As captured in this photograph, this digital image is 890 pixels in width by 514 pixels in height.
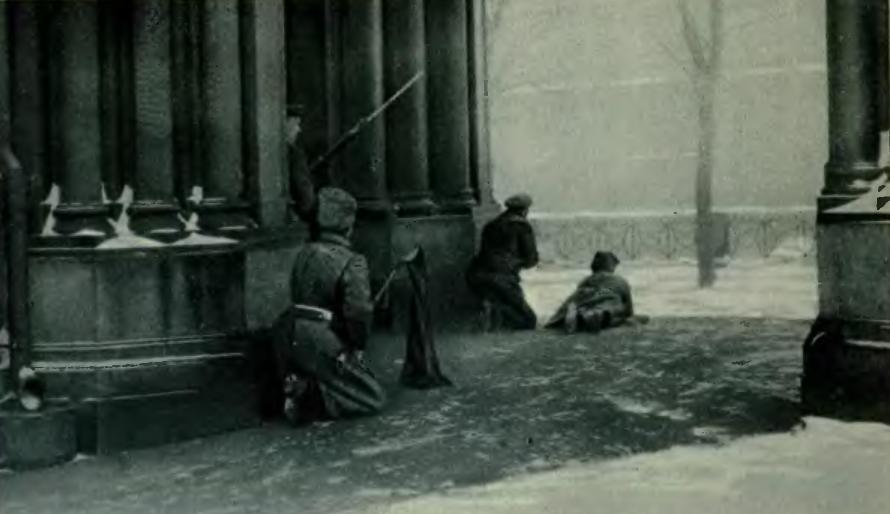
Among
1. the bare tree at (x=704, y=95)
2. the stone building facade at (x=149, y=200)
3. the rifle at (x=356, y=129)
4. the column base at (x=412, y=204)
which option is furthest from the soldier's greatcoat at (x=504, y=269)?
the bare tree at (x=704, y=95)

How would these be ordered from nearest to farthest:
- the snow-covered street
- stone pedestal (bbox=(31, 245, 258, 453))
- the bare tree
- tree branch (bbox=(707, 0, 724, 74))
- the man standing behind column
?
the snow-covered street
stone pedestal (bbox=(31, 245, 258, 453))
the man standing behind column
the bare tree
tree branch (bbox=(707, 0, 724, 74))

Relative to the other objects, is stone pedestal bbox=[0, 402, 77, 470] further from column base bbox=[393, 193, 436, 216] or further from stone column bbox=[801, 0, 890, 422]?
column base bbox=[393, 193, 436, 216]

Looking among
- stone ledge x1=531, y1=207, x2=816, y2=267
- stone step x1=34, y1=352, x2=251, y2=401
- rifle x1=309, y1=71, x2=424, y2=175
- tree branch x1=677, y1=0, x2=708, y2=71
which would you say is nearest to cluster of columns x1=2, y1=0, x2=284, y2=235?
stone step x1=34, y1=352, x2=251, y2=401

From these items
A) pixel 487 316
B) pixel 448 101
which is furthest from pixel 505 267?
pixel 448 101

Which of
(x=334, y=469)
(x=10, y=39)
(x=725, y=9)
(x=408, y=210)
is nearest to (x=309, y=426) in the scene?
(x=334, y=469)

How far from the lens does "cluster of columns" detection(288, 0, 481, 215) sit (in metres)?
13.6

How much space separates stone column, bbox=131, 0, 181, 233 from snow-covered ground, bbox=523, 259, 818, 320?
8.55 m

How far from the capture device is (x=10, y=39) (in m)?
8.52

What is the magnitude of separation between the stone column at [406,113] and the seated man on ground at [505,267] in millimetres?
802

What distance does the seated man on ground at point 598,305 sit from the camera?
13844 mm

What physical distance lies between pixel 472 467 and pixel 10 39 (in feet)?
13.8

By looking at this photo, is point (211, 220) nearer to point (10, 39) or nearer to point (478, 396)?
point (10, 39)

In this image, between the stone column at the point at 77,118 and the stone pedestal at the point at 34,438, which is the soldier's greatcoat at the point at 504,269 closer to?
the stone column at the point at 77,118

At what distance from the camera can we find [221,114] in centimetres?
902
